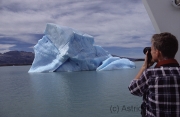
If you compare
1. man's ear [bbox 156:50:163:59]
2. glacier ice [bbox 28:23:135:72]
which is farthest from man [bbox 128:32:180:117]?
glacier ice [bbox 28:23:135:72]

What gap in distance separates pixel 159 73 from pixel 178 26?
33.5 inches

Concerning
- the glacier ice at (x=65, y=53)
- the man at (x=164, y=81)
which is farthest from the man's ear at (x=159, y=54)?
the glacier ice at (x=65, y=53)

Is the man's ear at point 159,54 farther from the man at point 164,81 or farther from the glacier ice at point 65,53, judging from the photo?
the glacier ice at point 65,53

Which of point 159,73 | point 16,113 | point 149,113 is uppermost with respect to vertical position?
point 159,73

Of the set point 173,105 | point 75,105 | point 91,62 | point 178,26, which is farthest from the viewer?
point 91,62

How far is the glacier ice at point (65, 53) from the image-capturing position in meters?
15.6

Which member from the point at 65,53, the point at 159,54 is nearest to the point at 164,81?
the point at 159,54

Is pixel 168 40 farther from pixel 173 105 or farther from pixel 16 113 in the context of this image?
pixel 16 113

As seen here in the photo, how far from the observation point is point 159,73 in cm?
72

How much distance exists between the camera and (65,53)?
14969mm

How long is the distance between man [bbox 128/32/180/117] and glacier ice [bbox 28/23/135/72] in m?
14.3

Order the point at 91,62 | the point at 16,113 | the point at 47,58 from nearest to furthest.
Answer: the point at 16,113 < the point at 47,58 < the point at 91,62

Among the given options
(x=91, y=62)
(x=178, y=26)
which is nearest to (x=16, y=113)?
(x=178, y=26)

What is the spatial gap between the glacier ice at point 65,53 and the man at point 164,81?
563 inches
